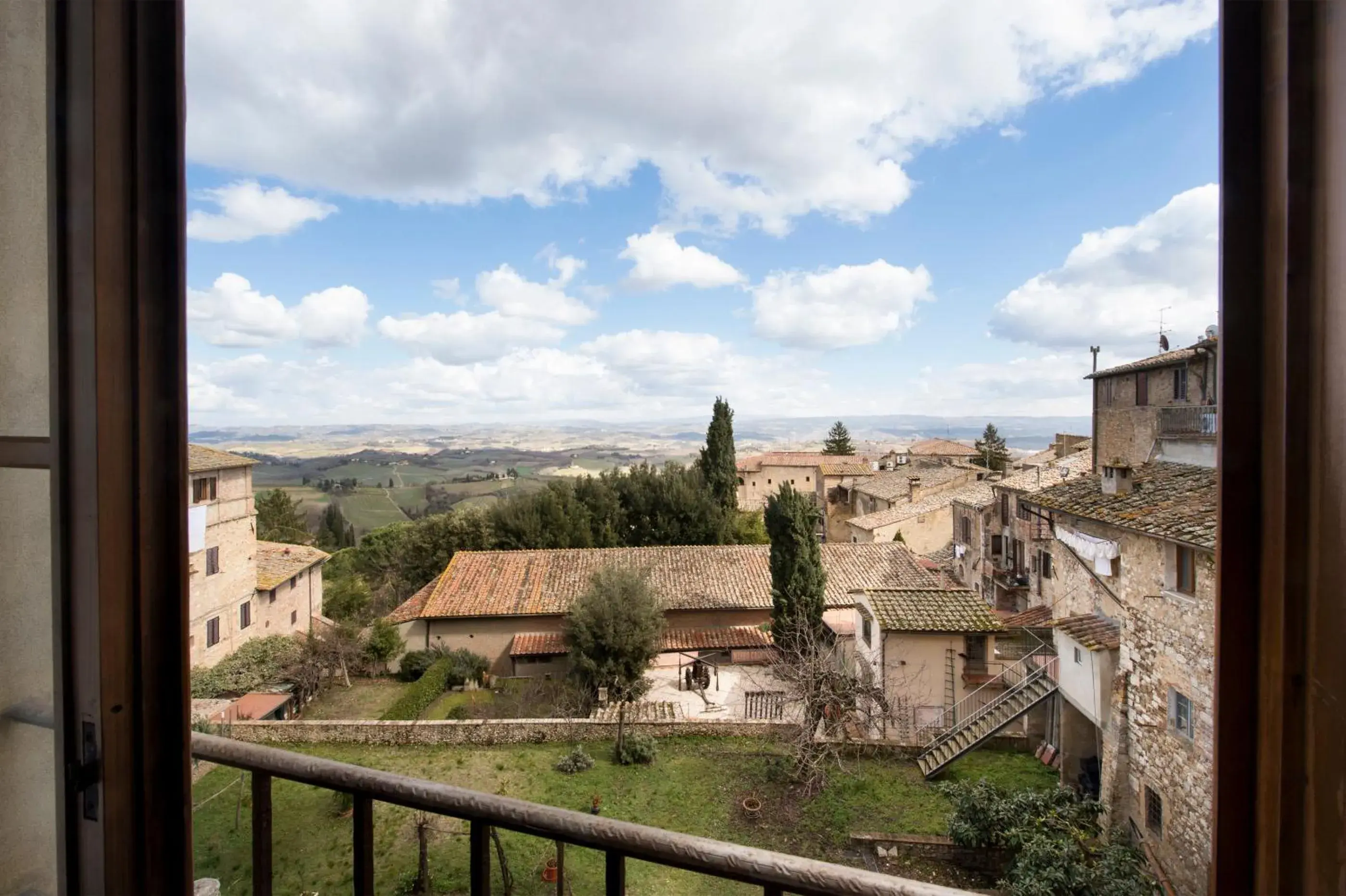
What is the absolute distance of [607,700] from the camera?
9.99 meters

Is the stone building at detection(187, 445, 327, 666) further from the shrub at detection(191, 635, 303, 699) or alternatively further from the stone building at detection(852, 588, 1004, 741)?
the stone building at detection(852, 588, 1004, 741)

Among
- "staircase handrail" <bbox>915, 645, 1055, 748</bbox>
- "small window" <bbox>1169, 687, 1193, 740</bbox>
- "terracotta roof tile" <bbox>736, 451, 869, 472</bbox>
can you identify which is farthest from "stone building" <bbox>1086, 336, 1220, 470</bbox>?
"terracotta roof tile" <bbox>736, 451, 869, 472</bbox>

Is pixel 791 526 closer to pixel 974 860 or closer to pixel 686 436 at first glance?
pixel 974 860

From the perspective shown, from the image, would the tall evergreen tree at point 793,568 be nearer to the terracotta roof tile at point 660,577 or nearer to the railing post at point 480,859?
the terracotta roof tile at point 660,577

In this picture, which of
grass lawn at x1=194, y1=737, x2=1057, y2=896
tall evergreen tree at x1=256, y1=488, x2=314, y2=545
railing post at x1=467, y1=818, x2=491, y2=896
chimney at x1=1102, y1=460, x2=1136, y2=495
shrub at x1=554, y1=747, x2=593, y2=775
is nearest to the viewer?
railing post at x1=467, y1=818, x2=491, y2=896

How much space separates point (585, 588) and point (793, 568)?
4.65 meters

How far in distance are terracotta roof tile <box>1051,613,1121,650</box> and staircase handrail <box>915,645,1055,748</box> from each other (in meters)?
1.58

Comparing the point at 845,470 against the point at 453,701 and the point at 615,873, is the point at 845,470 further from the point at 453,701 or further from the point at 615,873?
the point at 615,873

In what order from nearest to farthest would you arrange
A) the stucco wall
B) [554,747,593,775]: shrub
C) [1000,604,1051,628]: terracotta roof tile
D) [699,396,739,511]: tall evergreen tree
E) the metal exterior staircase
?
the stucco wall < the metal exterior staircase < [554,747,593,775]: shrub < [1000,604,1051,628]: terracotta roof tile < [699,396,739,511]: tall evergreen tree

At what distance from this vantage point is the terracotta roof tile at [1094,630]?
247 inches

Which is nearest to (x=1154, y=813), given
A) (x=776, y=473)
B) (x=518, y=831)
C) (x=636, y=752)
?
(x=636, y=752)

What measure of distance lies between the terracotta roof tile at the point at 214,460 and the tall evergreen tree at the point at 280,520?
8.07 meters

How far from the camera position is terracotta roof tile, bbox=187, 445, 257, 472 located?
389 inches

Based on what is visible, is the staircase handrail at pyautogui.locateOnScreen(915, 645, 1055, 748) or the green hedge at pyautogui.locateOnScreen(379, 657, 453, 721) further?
the green hedge at pyautogui.locateOnScreen(379, 657, 453, 721)
